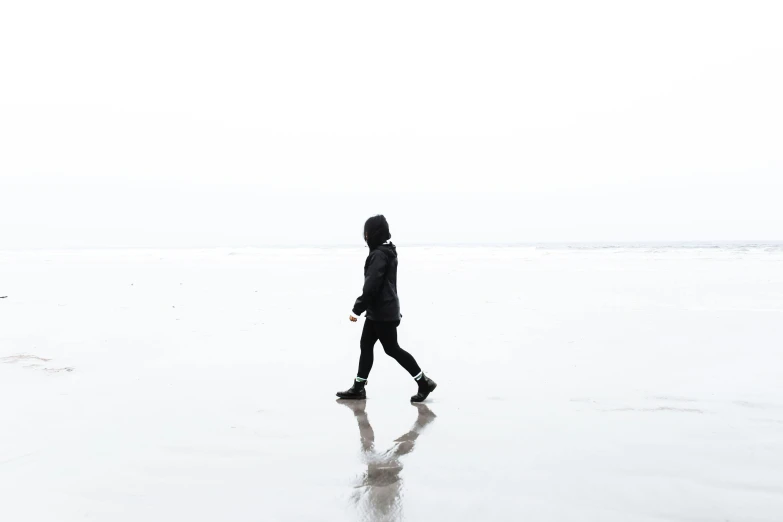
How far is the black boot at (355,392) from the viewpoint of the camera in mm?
5324

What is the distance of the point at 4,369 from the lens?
20.2ft

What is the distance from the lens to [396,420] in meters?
4.73

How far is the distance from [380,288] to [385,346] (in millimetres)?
592

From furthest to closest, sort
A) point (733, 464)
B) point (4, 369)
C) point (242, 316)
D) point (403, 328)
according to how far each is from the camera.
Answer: point (242, 316), point (403, 328), point (4, 369), point (733, 464)

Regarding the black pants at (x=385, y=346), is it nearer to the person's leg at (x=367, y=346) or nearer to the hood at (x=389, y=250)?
the person's leg at (x=367, y=346)

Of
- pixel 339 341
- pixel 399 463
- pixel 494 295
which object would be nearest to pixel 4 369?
pixel 339 341

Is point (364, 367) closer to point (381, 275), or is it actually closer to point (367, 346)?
point (367, 346)

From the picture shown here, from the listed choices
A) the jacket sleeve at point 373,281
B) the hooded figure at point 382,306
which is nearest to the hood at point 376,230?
the hooded figure at point 382,306

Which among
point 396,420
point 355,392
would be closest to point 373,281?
point 355,392

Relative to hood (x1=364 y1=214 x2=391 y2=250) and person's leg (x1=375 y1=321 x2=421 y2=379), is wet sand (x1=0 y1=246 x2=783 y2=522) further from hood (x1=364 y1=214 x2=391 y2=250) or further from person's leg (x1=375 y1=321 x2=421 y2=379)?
hood (x1=364 y1=214 x2=391 y2=250)

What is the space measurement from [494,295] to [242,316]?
627 cm

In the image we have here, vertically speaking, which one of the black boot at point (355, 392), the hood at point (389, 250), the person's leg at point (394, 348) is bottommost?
the black boot at point (355, 392)

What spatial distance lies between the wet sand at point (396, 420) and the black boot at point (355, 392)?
114 mm

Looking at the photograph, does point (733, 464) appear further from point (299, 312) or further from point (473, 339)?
point (299, 312)
